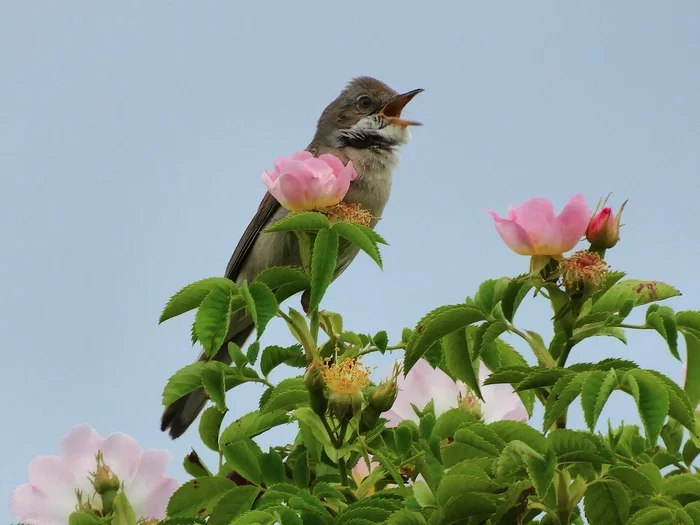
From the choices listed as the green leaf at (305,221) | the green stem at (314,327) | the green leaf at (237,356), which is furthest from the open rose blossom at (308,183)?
the green leaf at (237,356)

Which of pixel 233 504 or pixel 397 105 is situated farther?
pixel 397 105

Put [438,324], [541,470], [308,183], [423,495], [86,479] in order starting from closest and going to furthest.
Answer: [541,470] < [423,495] < [438,324] < [308,183] < [86,479]

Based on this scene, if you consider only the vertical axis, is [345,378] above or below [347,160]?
below

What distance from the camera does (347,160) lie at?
247 inches

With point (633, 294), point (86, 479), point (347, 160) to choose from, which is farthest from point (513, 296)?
point (347, 160)

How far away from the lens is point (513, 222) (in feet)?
7.32

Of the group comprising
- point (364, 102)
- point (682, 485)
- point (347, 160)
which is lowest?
point (682, 485)

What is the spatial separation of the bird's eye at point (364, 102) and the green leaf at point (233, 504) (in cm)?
488

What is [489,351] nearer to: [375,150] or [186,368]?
[186,368]

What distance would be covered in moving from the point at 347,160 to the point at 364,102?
0.74 metres

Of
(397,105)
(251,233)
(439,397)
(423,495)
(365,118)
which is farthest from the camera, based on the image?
(397,105)

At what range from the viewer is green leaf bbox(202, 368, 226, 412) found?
224 cm

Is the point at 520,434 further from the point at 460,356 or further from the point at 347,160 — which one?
the point at 347,160

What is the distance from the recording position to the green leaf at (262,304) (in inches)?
85.7
